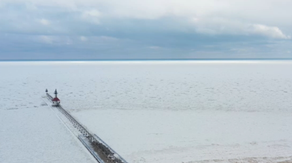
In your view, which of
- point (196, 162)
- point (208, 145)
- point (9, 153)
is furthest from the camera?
point (208, 145)

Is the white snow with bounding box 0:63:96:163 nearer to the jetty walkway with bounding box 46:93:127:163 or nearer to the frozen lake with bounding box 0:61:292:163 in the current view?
the jetty walkway with bounding box 46:93:127:163

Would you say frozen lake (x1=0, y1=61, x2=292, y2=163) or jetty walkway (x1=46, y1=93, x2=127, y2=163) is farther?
frozen lake (x1=0, y1=61, x2=292, y2=163)

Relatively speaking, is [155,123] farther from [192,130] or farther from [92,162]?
[92,162]

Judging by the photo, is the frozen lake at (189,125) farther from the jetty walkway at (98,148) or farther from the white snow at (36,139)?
the white snow at (36,139)

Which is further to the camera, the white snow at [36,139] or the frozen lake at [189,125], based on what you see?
the frozen lake at [189,125]

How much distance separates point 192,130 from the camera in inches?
544

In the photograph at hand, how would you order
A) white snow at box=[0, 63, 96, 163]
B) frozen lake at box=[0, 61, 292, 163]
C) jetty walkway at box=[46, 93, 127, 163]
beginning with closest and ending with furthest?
jetty walkway at box=[46, 93, 127, 163] → white snow at box=[0, 63, 96, 163] → frozen lake at box=[0, 61, 292, 163]

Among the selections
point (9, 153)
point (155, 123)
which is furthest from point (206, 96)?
point (9, 153)

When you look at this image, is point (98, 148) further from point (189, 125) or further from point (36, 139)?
point (189, 125)

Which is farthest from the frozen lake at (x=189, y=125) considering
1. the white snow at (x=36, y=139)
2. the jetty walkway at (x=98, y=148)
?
the white snow at (x=36, y=139)

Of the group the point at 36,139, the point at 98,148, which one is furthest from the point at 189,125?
the point at 36,139

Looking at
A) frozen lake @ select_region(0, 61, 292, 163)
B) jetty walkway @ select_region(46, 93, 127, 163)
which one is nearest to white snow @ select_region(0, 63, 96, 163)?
jetty walkway @ select_region(46, 93, 127, 163)

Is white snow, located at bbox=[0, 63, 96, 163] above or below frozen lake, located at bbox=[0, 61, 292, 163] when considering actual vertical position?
below

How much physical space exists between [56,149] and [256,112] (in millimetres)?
12691
